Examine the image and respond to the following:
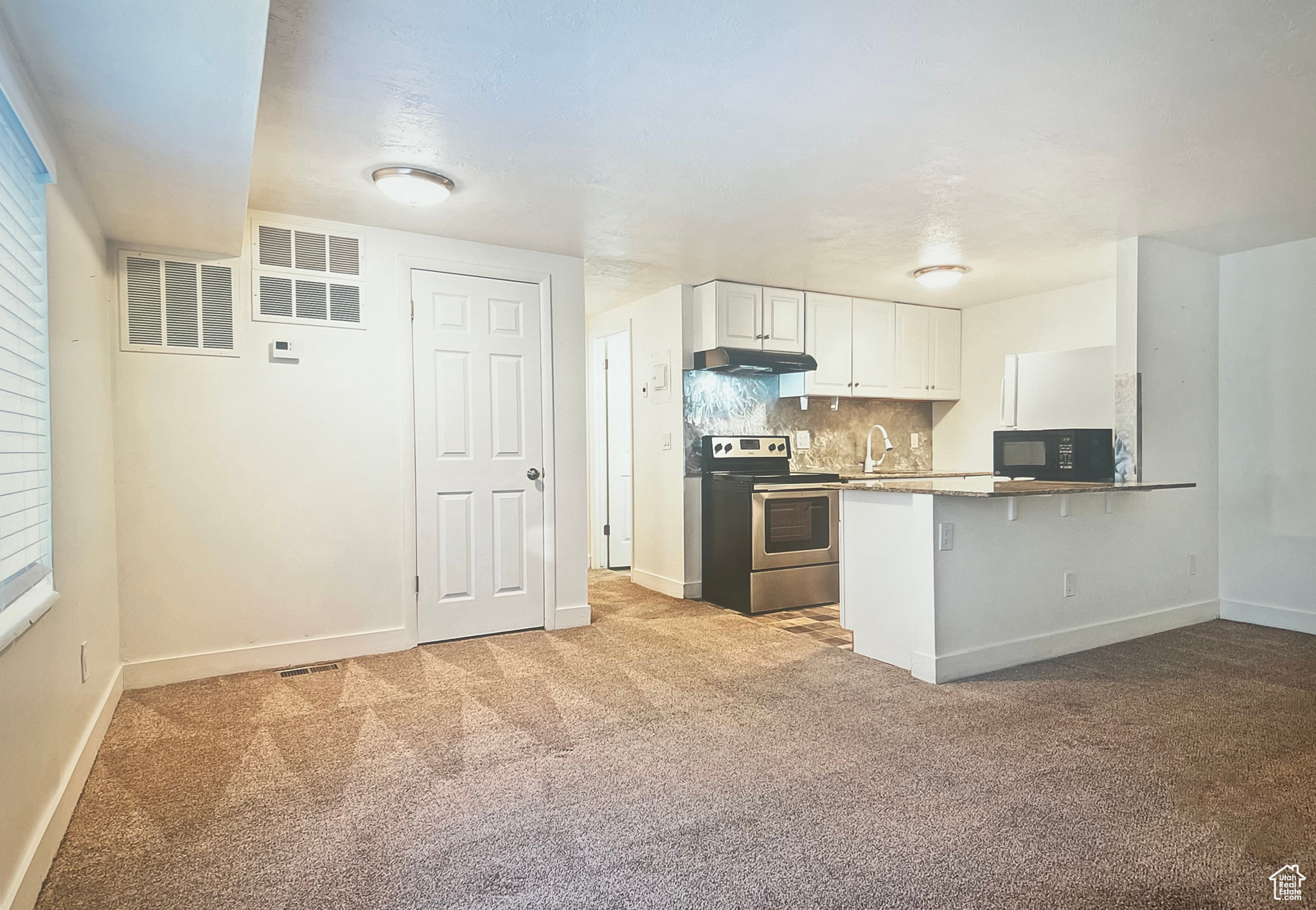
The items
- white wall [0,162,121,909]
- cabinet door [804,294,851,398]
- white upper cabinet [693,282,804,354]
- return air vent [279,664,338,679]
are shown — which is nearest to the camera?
white wall [0,162,121,909]

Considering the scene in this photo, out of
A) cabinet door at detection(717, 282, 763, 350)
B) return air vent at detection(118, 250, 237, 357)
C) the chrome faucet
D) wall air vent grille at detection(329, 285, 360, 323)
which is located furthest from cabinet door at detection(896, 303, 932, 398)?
Answer: return air vent at detection(118, 250, 237, 357)

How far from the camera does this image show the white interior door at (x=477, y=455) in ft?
13.0

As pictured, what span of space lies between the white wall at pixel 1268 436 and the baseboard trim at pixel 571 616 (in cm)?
395

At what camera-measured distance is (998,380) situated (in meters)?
5.79

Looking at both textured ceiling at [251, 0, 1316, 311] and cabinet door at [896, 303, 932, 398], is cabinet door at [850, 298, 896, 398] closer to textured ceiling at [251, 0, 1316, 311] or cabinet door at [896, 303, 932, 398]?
cabinet door at [896, 303, 932, 398]

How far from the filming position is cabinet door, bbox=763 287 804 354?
207 inches

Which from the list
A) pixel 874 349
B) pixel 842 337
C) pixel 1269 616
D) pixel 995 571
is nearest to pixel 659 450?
pixel 842 337

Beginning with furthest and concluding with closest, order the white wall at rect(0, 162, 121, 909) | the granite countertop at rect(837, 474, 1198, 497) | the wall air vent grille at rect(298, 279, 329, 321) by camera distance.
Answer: the wall air vent grille at rect(298, 279, 329, 321)
the granite countertop at rect(837, 474, 1198, 497)
the white wall at rect(0, 162, 121, 909)

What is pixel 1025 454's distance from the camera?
4.46 m

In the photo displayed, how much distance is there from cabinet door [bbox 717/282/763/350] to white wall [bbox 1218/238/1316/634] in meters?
2.84

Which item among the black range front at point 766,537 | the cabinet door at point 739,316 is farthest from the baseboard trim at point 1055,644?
the cabinet door at point 739,316

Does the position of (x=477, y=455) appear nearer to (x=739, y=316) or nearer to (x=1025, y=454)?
(x=739, y=316)

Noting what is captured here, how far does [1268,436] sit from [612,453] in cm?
443

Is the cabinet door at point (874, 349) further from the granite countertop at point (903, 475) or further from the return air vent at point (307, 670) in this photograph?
the return air vent at point (307, 670)
